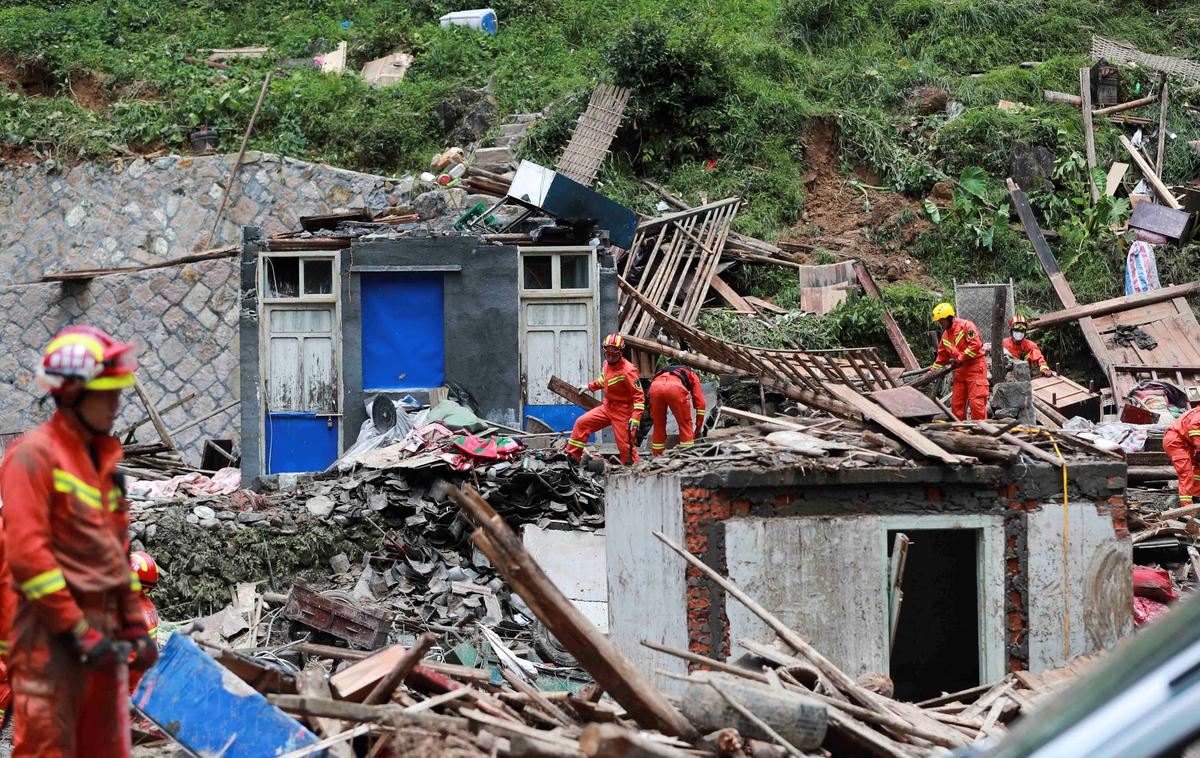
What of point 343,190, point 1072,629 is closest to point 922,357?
point 343,190

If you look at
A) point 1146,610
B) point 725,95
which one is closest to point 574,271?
point 725,95

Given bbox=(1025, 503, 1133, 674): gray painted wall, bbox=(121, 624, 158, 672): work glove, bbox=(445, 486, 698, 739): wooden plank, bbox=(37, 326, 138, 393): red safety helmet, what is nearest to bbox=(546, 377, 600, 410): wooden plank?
bbox=(1025, 503, 1133, 674): gray painted wall

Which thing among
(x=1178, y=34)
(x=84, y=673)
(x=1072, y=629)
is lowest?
(x=1072, y=629)

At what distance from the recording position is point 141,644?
5145 millimetres

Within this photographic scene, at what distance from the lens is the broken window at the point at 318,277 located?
667 inches

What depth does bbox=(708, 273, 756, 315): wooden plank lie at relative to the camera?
20.0 meters

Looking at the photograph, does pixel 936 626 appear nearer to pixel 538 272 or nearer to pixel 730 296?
pixel 538 272

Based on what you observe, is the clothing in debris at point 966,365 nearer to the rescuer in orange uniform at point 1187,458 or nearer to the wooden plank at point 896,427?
the rescuer in orange uniform at point 1187,458

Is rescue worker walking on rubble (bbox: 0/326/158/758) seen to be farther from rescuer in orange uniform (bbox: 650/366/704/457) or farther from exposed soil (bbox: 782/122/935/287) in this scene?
exposed soil (bbox: 782/122/935/287)

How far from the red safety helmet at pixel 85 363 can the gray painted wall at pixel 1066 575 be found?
6.71m

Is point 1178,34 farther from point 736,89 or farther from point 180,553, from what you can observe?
point 180,553

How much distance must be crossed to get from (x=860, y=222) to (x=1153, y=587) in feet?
41.7

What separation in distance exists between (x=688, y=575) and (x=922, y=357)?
1181cm

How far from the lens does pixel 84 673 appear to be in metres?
5.03
